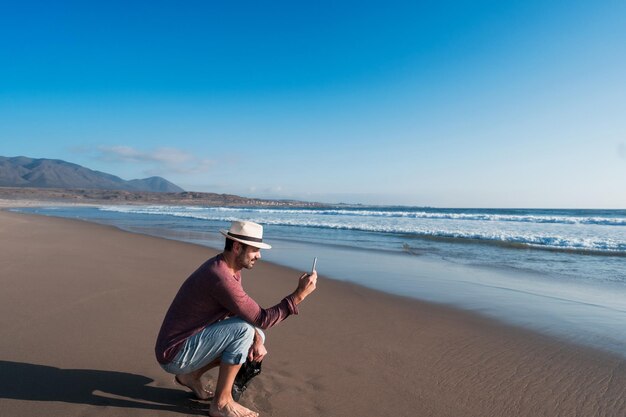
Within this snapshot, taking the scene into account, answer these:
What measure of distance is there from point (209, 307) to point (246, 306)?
11.8 inches

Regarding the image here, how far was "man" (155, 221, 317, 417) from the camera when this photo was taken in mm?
2660

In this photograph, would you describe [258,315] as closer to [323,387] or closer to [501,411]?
[323,387]

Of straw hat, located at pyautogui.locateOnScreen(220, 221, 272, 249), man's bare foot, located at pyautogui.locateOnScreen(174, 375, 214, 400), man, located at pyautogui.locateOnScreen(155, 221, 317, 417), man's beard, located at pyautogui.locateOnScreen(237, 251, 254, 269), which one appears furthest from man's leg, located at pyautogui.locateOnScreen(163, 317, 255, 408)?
straw hat, located at pyautogui.locateOnScreen(220, 221, 272, 249)

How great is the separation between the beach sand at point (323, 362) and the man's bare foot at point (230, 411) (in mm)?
159

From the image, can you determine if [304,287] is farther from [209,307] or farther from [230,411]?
[230,411]

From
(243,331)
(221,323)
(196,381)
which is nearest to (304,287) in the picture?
(243,331)

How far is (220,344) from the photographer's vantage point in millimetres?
2717

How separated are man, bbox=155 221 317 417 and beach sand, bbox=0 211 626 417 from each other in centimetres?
34

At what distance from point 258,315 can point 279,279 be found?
5233mm

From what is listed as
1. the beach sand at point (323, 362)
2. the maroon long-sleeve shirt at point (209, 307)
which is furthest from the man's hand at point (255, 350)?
the beach sand at point (323, 362)

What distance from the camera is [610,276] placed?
29.3ft

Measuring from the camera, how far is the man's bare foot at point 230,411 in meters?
2.71

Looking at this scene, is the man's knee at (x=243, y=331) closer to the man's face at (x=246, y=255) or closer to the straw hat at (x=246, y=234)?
the man's face at (x=246, y=255)

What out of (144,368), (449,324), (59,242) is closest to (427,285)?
(449,324)
